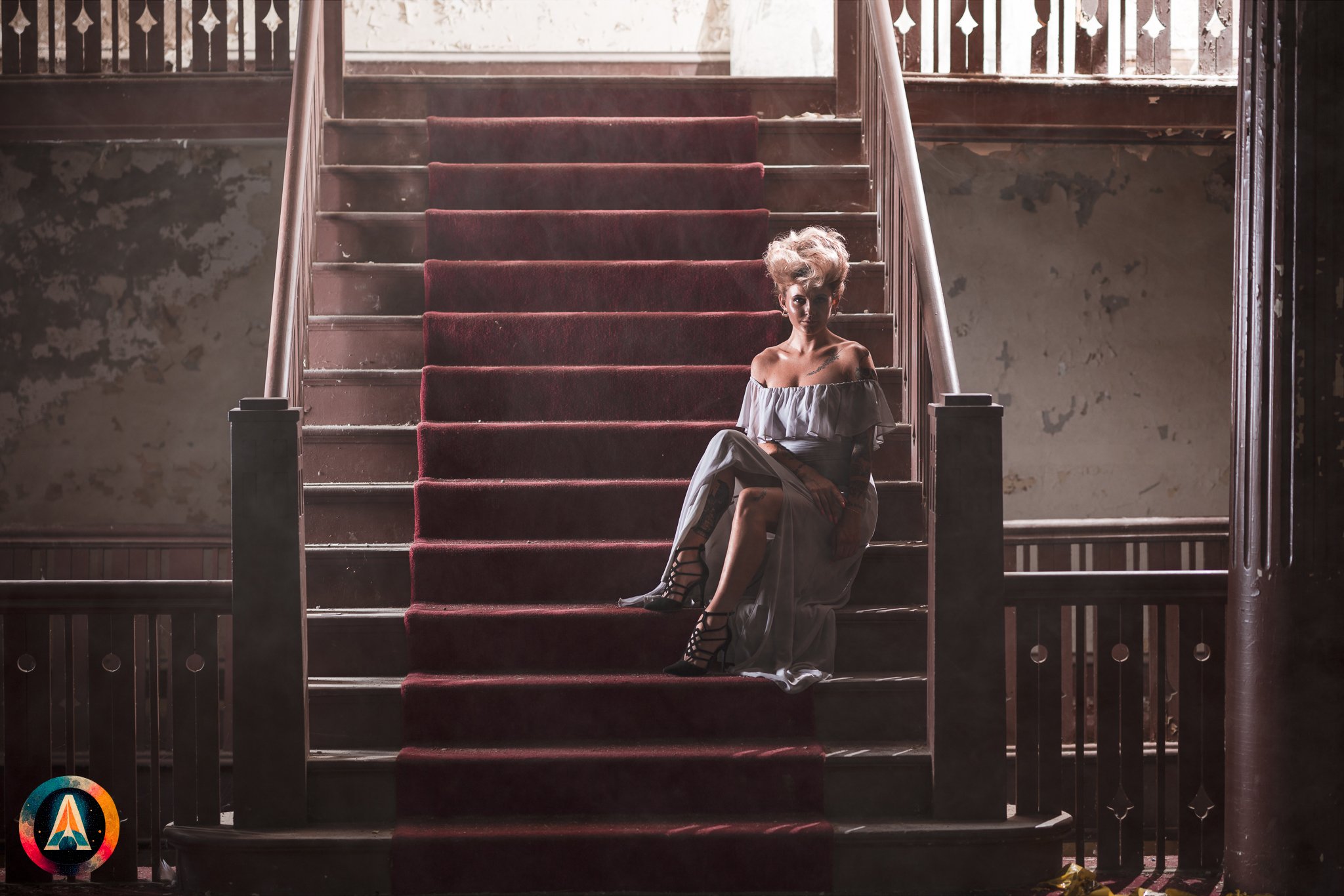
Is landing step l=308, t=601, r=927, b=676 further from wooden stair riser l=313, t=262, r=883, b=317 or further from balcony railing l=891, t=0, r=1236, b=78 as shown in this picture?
balcony railing l=891, t=0, r=1236, b=78

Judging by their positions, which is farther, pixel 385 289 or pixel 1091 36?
pixel 1091 36

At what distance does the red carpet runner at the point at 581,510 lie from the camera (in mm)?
3055

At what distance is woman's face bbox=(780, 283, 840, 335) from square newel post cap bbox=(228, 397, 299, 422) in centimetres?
151

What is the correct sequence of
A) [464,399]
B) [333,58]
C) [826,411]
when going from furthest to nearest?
[333,58], [464,399], [826,411]

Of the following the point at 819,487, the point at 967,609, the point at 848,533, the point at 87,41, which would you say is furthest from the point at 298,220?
the point at 87,41

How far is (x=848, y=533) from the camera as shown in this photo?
3375mm

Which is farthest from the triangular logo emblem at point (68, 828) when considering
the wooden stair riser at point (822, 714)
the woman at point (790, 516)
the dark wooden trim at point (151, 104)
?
the dark wooden trim at point (151, 104)

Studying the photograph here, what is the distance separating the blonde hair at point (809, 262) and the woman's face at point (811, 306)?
0.01 m

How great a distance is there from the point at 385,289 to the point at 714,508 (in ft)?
6.07

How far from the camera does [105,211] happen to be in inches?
232

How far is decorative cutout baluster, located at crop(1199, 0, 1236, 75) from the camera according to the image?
5.78 m

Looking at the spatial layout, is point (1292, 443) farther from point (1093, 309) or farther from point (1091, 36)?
point (1091, 36)

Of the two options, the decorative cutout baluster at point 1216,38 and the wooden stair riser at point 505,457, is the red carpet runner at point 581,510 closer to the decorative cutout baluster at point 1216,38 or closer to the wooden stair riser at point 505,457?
the wooden stair riser at point 505,457

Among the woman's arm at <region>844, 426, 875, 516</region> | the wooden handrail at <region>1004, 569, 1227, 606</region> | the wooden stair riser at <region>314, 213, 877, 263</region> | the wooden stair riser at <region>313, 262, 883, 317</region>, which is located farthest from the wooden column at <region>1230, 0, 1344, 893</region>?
the wooden stair riser at <region>314, 213, 877, 263</region>
